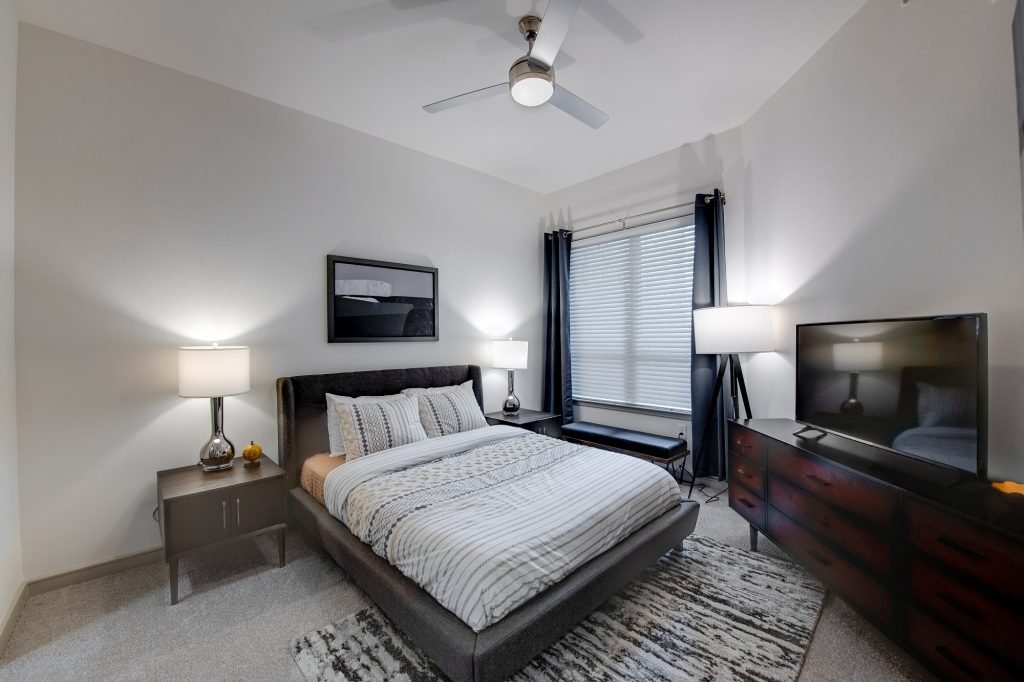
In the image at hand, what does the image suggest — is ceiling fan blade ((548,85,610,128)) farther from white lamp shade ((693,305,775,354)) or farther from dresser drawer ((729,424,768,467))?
dresser drawer ((729,424,768,467))

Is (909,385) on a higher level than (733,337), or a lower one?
lower

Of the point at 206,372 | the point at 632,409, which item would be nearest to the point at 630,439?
the point at 632,409

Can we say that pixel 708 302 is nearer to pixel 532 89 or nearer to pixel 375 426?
pixel 532 89

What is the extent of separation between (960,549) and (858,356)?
3.21 feet

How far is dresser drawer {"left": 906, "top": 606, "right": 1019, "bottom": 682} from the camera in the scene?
1287 mm

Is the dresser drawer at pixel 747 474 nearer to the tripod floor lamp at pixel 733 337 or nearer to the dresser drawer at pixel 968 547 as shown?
the tripod floor lamp at pixel 733 337

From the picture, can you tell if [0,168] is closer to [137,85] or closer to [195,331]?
[137,85]

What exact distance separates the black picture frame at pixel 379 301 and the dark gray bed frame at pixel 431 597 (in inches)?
17.8

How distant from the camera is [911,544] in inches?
61.2

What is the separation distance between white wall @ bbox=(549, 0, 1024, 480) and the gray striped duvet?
1525mm

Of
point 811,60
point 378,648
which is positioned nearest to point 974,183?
point 811,60

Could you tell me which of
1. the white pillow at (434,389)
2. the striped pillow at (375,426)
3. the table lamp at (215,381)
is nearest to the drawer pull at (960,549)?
the striped pillow at (375,426)

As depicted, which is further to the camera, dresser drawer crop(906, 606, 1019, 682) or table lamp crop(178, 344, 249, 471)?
table lamp crop(178, 344, 249, 471)

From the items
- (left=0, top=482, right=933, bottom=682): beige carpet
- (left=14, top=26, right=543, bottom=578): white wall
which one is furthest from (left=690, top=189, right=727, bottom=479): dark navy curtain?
(left=14, top=26, right=543, bottom=578): white wall
